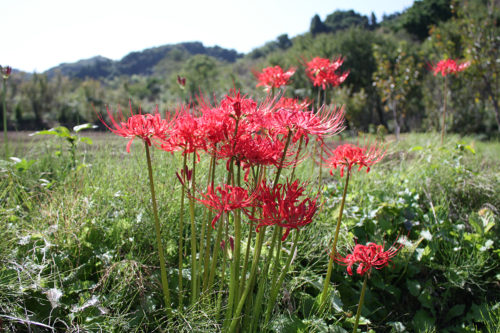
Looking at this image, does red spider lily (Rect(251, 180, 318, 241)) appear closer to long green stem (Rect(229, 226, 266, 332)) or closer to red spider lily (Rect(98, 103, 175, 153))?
long green stem (Rect(229, 226, 266, 332))

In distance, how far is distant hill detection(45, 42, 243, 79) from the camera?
6762cm

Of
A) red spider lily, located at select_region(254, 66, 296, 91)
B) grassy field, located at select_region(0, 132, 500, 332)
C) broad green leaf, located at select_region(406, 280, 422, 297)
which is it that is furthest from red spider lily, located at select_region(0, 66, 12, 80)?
broad green leaf, located at select_region(406, 280, 422, 297)

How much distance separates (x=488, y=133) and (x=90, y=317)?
13.7 meters

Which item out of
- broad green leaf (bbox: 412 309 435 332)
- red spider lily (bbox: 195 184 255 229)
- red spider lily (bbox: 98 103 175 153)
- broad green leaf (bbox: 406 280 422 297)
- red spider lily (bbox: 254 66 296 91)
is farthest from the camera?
red spider lily (bbox: 254 66 296 91)

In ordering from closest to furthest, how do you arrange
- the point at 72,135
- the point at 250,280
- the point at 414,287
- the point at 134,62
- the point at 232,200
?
the point at 232,200
the point at 250,280
the point at 414,287
the point at 72,135
the point at 134,62

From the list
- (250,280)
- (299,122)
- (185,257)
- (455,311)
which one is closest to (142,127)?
(299,122)

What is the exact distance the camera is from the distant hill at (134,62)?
6762 cm

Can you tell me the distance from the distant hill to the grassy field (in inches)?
2578

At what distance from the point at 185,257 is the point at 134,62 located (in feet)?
277

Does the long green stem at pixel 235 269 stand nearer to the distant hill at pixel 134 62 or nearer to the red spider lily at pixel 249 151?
the red spider lily at pixel 249 151

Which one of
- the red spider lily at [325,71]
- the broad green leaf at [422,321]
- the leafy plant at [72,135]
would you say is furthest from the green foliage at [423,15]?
the leafy plant at [72,135]

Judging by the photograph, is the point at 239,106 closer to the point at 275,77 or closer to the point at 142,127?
the point at 142,127

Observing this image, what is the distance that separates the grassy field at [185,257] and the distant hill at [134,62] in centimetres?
6549

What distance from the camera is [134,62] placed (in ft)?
261
